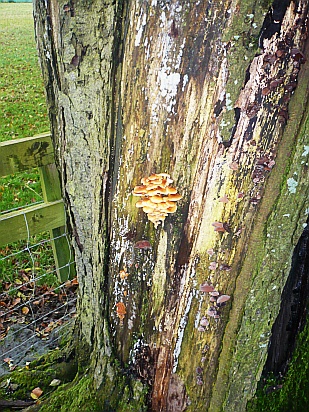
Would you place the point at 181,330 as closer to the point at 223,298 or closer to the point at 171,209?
the point at 223,298

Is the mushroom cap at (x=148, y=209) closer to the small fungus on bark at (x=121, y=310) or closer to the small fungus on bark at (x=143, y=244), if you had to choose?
the small fungus on bark at (x=143, y=244)

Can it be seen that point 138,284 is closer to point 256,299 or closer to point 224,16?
point 256,299

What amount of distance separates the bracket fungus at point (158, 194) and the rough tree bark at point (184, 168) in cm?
5

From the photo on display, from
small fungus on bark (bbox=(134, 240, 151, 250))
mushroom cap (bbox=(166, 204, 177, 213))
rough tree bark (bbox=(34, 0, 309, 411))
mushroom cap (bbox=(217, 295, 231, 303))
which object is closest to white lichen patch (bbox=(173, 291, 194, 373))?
rough tree bark (bbox=(34, 0, 309, 411))

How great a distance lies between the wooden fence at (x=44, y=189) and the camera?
3.23 meters

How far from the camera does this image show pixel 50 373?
104 inches

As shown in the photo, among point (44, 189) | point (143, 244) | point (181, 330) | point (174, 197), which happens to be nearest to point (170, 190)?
point (174, 197)

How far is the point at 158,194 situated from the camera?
1.51 metres

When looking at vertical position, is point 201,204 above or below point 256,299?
above

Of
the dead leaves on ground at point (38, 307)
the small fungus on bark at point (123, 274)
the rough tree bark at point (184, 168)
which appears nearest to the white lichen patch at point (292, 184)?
the rough tree bark at point (184, 168)

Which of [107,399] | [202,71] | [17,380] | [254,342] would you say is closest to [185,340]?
[254,342]

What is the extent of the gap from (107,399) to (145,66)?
1.64 metres

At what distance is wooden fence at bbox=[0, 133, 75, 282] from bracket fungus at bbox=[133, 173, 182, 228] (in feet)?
6.68

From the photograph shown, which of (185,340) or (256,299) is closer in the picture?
(256,299)
